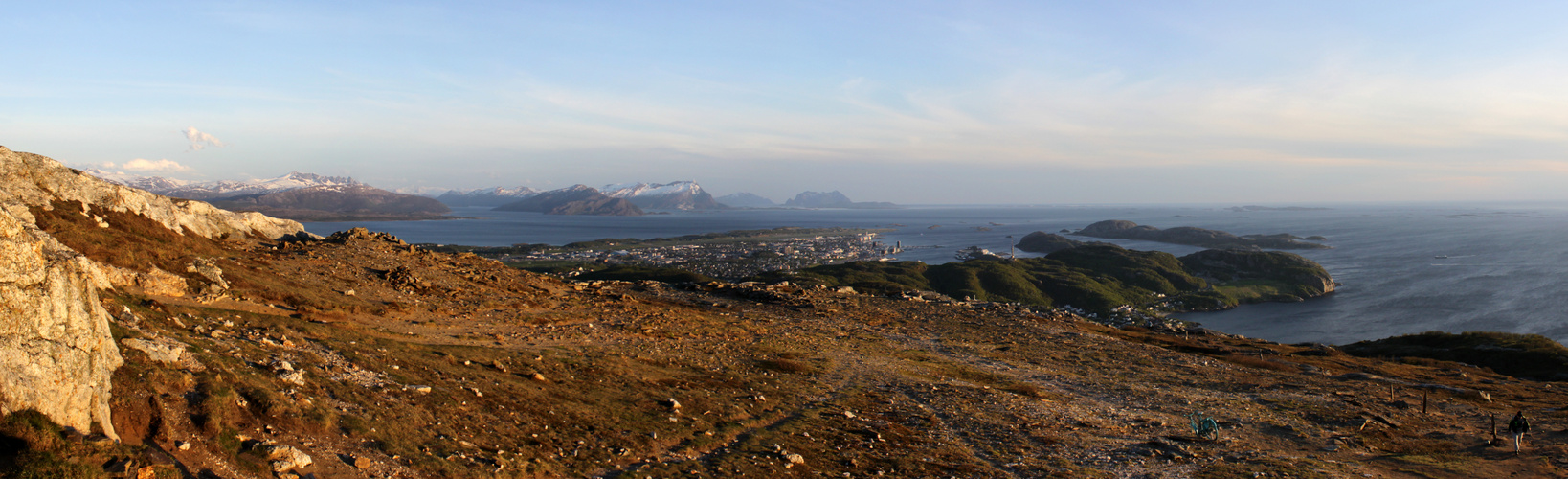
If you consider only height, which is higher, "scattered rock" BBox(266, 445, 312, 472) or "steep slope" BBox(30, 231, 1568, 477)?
"scattered rock" BBox(266, 445, 312, 472)

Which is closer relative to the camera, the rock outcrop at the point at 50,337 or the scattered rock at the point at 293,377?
the rock outcrop at the point at 50,337

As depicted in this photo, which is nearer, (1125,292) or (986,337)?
(986,337)

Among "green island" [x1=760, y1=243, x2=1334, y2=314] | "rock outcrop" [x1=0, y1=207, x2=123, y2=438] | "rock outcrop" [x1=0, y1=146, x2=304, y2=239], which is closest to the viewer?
"rock outcrop" [x1=0, y1=207, x2=123, y2=438]

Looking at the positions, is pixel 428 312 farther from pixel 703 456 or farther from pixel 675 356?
pixel 703 456

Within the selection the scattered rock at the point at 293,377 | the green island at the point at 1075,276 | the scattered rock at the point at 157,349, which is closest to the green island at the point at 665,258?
the green island at the point at 1075,276

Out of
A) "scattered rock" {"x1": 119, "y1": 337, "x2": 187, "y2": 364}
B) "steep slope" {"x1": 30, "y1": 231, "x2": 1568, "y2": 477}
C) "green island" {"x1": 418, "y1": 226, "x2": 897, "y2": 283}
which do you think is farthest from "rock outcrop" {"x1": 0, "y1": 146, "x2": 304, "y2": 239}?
"green island" {"x1": 418, "y1": 226, "x2": 897, "y2": 283}

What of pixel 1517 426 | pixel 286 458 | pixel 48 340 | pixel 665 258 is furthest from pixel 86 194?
pixel 665 258

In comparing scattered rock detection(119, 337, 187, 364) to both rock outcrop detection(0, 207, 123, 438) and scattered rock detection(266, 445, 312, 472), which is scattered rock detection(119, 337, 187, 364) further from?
scattered rock detection(266, 445, 312, 472)

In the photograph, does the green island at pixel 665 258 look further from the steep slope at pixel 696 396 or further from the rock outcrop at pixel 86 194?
the steep slope at pixel 696 396

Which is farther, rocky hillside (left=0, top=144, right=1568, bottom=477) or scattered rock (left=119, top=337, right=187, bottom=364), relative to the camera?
scattered rock (left=119, top=337, right=187, bottom=364)

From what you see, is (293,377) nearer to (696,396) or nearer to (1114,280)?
(696,396)

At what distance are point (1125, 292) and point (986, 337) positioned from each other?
88.9m

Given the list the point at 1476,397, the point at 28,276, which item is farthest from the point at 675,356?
the point at 1476,397

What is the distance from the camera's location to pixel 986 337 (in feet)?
128
